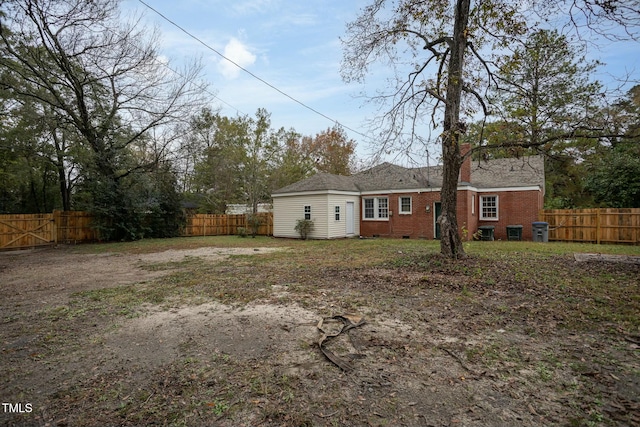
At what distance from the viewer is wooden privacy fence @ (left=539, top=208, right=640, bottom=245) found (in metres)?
14.6

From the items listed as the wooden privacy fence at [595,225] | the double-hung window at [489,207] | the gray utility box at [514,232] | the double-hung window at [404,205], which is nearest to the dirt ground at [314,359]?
the gray utility box at [514,232]

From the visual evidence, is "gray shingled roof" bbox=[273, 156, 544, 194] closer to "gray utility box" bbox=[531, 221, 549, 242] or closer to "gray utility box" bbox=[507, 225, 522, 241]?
"gray utility box" bbox=[531, 221, 549, 242]

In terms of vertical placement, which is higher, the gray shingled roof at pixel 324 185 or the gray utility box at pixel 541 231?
the gray shingled roof at pixel 324 185

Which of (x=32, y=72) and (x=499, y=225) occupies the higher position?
(x=32, y=72)

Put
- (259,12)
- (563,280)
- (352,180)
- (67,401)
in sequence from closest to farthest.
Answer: (67,401) → (563,280) → (259,12) → (352,180)

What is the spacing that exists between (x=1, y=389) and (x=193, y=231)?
2059cm

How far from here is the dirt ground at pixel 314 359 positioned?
8.64 feet

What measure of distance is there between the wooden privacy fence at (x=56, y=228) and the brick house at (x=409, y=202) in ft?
15.9

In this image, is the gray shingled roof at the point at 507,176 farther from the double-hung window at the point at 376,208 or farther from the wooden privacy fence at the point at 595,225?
the double-hung window at the point at 376,208

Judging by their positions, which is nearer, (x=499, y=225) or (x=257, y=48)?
(x=257, y=48)

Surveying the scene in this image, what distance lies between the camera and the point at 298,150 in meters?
33.1

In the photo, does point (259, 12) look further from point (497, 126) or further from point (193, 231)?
point (193, 231)

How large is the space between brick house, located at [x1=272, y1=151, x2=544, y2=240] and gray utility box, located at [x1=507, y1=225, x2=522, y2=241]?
0.35 meters

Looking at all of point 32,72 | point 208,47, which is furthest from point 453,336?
point 32,72
